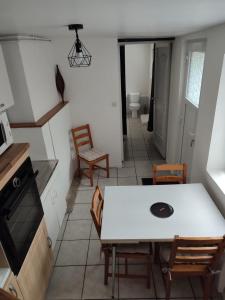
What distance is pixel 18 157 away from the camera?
1.45 meters

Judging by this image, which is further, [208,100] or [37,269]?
[208,100]

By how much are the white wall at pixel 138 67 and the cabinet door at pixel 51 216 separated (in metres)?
5.24

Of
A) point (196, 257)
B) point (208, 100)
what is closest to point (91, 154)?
point (208, 100)

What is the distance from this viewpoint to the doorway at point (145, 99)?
3900 millimetres

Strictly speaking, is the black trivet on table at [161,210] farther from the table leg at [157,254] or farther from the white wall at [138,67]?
the white wall at [138,67]

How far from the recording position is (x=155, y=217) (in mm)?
1831

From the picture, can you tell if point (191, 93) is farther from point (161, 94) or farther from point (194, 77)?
point (161, 94)

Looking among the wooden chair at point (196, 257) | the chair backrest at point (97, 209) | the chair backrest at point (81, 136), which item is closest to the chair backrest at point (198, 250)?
the wooden chair at point (196, 257)

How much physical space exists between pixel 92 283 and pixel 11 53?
95.6 inches

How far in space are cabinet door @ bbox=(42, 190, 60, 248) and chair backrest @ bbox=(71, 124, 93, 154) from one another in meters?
1.34

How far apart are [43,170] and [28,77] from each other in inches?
40.5

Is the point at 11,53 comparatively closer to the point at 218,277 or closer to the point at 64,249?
the point at 64,249

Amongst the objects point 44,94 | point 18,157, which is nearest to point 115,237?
point 18,157

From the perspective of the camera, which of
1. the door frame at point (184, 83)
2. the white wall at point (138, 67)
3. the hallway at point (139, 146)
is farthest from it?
the white wall at point (138, 67)
